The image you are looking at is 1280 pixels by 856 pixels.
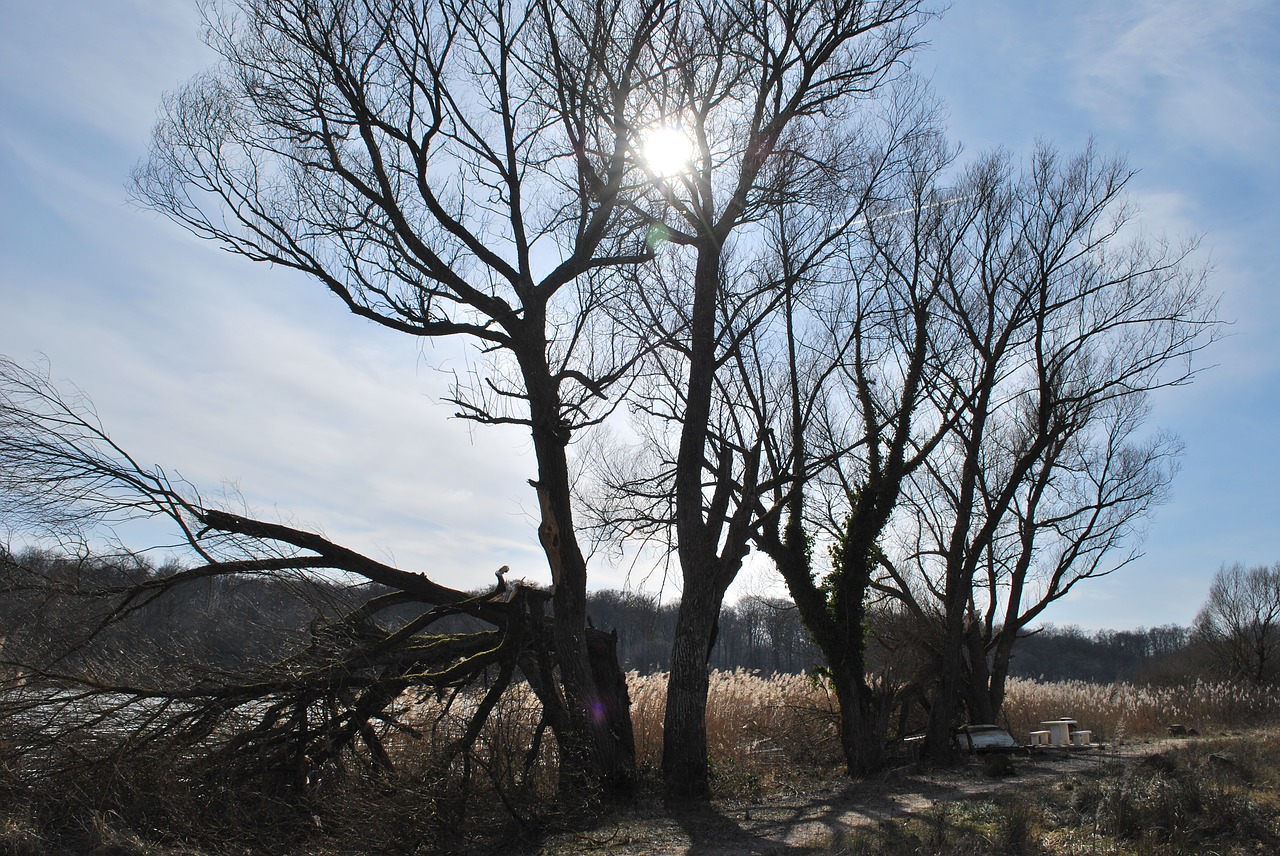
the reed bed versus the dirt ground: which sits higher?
the reed bed

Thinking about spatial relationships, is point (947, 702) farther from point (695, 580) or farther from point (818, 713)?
point (695, 580)

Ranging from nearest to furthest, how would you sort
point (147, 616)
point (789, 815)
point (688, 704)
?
1. point (147, 616)
2. point (789, 815)
3. point (688, 704)

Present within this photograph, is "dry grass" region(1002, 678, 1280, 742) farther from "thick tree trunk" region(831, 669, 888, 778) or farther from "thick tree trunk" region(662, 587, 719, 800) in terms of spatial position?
"thick tree trunk" region(662, 587, 719, 800)

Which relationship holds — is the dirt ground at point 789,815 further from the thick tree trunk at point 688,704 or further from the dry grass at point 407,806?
the dry grass at point 407,806

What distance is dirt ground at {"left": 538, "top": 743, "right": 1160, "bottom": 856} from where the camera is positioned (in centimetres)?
721

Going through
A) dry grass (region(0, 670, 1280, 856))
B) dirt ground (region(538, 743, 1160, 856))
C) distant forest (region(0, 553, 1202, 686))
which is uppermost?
distant forest (region(0, 553, 1202, 686))

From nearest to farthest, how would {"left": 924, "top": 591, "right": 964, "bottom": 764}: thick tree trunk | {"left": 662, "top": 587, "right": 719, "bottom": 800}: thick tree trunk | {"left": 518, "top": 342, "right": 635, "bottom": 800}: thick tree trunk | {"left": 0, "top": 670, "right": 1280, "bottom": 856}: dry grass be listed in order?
{"left": 0, "top": 670, "right": 1280, "bottom": 856}: dry grass < {"left": 518, "top": 342, "right": 635, "bottom": 800}: thick tree trunk < {"left": 662, "top": 587, "right": 719, "bottom": 800}: thick tree trunk < {"left": 924, "top": 591, "right": 964, "bottom": 764}: thick tree trunk

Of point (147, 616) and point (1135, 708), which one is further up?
point (147, 616)

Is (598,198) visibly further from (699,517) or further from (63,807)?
(63,807)

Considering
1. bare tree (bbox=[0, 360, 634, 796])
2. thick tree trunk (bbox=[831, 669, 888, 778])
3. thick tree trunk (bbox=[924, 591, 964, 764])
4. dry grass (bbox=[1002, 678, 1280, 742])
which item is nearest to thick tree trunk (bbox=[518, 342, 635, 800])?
bare tree (bbox=[0, 360, 634, 796])

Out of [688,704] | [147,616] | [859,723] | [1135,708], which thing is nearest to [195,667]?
[147,616]

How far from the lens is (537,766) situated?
827cm

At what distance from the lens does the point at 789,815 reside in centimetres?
904

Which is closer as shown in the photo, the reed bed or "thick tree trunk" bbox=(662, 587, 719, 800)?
"thick tree trunk" bbox=(662, 587, 719, 800)
